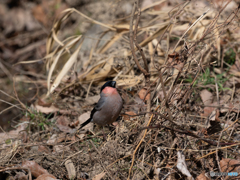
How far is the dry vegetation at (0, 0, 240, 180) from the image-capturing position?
8.50 feet

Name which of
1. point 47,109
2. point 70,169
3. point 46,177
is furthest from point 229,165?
point 47,109

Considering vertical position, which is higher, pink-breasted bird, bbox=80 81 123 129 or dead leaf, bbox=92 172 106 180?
pink-breasted bird, bbox=80 81 123 129

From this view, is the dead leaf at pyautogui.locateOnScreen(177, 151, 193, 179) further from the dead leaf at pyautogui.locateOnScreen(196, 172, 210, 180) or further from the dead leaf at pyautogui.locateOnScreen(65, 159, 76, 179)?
the dead leaf at pyautogui.locateOnScreen(65, 159, 76, 179)

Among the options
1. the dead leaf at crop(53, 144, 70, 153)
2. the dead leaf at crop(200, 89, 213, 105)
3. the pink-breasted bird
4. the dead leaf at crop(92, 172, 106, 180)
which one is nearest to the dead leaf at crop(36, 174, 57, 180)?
the dead leaf at crop(53, 144, 70, 153)

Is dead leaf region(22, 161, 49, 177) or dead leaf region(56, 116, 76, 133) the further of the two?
dead leaf region(56, 116, 76, 133)

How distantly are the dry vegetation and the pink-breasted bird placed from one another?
144 millimetres

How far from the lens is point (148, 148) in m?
2.67

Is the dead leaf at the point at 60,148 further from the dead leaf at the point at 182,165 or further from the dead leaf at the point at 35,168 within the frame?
the dead leaf at the point at 182,165

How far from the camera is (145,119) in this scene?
8.93ft

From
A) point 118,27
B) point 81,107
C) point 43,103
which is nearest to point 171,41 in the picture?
point 118,27

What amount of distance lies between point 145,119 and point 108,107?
0.67 meters

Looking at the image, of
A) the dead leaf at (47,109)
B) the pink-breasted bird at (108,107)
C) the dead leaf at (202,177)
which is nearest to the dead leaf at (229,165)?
the dead leaf at (202,177)

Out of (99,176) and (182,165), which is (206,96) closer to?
(182,165)

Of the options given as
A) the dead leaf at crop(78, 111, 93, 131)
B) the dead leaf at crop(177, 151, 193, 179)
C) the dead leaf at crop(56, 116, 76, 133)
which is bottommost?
the dead leaf at crop(56, 116, 76, 133)
